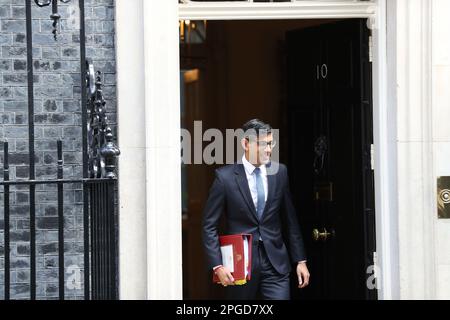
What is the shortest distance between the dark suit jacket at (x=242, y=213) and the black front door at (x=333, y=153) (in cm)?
56

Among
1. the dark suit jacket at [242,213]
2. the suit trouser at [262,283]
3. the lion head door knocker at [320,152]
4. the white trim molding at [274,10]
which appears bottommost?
the suit trouser at [262,283]

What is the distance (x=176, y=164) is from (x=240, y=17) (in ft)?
3.64

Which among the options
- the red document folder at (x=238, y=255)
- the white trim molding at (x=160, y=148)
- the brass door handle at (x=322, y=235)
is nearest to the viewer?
the white trim molding at (x=160, y=148)

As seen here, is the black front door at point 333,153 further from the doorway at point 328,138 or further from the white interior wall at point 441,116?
the white interior wall at point 441,116

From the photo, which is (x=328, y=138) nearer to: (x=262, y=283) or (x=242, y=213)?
(x=242, y=213)

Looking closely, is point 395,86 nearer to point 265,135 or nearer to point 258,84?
point 265,135

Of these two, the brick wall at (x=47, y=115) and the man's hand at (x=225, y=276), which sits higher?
the brick wall at (x=47, y=115)

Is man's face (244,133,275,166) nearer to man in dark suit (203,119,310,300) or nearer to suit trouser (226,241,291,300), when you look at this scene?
man in dark suit (203,119,310,300)

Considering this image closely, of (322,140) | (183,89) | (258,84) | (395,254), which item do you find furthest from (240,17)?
(183,89)

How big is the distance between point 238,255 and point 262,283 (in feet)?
1.01

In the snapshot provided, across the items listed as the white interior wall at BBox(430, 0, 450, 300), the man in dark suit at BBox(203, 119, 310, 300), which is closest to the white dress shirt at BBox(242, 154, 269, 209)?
the man in dark suit at BBox(203, 119, 310, 300)

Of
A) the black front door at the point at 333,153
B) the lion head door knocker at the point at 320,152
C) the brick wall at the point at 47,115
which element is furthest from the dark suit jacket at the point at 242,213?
the brick wall at the point at 47,115

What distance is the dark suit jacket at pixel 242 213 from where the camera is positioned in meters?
6.43

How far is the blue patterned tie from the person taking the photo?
6516 millimetres
